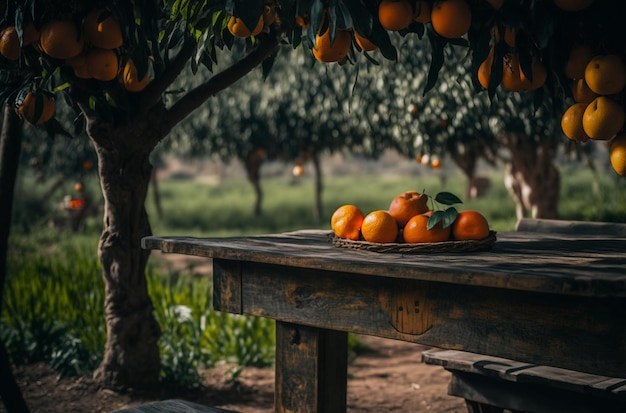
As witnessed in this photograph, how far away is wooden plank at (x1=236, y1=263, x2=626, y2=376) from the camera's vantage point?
163 centimetres

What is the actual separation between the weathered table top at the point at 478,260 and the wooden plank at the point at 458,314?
0.25 ft

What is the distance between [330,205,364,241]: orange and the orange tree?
1.64ft

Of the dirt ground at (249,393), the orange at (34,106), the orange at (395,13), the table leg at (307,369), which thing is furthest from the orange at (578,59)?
the dirt ground at (249,393)

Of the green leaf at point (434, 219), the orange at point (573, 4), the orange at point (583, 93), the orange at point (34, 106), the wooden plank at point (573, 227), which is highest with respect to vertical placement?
the orange at point (573, 4)

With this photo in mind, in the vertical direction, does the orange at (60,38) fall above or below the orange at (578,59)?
above

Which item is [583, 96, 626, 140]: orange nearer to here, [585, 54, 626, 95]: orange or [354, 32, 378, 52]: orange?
[585, 54, 626, 95]: orange

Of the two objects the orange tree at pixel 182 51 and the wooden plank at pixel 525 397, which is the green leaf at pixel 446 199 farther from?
the wooden plank at pixel 525 397

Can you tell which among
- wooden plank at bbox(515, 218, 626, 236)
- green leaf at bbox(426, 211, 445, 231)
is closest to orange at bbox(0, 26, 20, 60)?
green leaf at bbox(426, 211, 445, 231)

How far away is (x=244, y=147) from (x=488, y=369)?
9601 mm

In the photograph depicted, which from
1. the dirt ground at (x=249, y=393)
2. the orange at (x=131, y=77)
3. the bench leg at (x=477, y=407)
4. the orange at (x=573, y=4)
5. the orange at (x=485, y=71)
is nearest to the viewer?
the orange at (x=573, y=4)

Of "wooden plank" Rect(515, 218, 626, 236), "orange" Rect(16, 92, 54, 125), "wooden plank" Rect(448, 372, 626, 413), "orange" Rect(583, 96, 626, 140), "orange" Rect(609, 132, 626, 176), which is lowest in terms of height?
"wooden plank" Rect(448, 372, 626, 413)

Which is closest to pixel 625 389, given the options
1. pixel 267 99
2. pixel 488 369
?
pixel 488 369

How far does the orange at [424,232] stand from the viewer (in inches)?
83.7

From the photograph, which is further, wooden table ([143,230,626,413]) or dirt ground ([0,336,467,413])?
dirt ground ([0,336,467,413])
